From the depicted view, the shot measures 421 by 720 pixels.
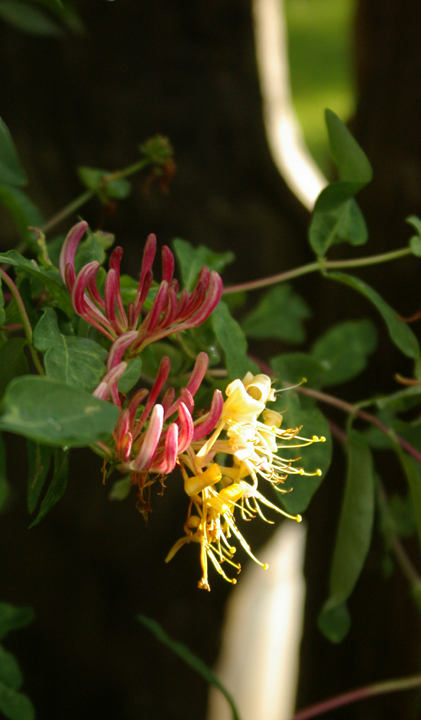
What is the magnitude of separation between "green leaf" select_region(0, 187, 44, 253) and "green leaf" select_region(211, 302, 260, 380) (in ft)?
0.50

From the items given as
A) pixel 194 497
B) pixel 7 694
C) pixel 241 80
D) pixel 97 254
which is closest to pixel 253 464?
pixel 194 497

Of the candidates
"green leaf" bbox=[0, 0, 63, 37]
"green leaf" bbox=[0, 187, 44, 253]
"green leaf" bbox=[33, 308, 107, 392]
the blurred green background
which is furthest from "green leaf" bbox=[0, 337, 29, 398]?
the blurred green background

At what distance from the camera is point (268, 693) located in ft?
3.99

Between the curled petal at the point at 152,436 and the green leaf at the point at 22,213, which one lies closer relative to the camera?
the curled petal at the point at 152,436

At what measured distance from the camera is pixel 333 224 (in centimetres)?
36

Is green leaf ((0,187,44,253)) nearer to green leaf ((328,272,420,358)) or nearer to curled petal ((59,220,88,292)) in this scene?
curled petal ((59,220,88,292))

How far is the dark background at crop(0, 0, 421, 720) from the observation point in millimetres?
770

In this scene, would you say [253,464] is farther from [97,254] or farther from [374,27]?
[374,27]

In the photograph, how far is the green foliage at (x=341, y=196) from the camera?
319 millimetres

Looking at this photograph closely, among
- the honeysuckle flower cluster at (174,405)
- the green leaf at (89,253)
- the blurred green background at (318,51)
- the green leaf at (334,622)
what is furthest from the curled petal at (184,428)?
the blurred green background at (318,51)

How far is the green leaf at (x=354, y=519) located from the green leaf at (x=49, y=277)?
202mm

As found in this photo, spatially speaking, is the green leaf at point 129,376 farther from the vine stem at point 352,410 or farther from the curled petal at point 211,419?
the vine stem at point 352,410

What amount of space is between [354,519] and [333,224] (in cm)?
19

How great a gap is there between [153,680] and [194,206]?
0.76 metres
